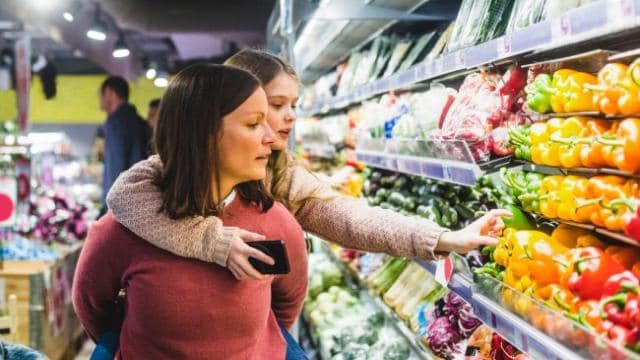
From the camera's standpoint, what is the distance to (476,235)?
1.97m

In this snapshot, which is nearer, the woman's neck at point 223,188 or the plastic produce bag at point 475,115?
the woman's neck at point 223,188

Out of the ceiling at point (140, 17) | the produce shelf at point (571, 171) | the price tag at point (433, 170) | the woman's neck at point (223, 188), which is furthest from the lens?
the ceiling at point (140, 17)

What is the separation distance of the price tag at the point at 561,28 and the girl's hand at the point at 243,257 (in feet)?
2.61

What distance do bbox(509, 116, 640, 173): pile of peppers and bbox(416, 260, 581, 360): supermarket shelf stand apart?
0.37 m

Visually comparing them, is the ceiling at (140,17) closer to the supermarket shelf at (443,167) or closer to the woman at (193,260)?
the supermarket shelf at (443,167)

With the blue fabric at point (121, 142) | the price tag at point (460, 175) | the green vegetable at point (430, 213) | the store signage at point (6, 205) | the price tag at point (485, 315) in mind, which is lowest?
the store signage at point (6, 205)

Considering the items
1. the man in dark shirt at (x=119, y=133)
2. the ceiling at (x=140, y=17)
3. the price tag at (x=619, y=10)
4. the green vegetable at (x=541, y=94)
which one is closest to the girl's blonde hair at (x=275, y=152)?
the green vegetable at (x=541, y=94)

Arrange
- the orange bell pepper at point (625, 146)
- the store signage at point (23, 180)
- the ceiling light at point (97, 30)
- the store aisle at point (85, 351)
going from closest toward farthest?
the orange bell pepper at point (625, 146) < the store aisle at point (85, 351) < the store signage at point (23, 180) < the ceiling light at point (97, 30)

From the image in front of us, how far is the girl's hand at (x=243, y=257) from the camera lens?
5.51ft

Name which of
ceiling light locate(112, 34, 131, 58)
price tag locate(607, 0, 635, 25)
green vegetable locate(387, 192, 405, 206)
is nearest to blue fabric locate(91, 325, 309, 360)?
price tag locate(607, 0, 635, 25)

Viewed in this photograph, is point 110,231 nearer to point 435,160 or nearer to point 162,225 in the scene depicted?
point 162,225

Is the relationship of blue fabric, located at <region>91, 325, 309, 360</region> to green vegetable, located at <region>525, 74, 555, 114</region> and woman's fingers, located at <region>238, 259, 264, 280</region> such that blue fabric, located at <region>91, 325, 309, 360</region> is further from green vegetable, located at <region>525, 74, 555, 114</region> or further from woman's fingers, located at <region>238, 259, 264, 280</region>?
green vegetable, located at <region>525, 74, 555, 114</region>

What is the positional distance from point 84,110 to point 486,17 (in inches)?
692

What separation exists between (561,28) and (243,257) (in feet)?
2.82
